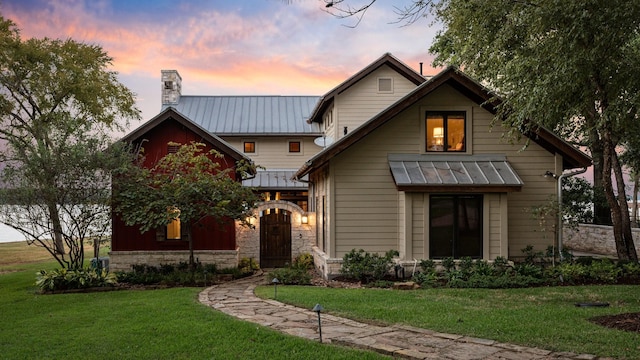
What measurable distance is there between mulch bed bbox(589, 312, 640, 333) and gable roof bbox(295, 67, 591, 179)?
6169 millimetres

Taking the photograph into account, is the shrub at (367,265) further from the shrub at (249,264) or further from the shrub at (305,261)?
the shrub at (249,264)

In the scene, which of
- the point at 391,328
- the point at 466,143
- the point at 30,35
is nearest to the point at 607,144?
the point at 466,143

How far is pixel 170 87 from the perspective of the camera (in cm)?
2970

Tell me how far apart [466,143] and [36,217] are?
1230 centimetres

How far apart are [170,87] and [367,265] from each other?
20236 mm

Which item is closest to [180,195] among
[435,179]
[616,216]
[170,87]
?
[435,179]

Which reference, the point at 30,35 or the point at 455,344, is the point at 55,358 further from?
the point at 30,35

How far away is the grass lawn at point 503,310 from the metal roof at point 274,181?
11.3m

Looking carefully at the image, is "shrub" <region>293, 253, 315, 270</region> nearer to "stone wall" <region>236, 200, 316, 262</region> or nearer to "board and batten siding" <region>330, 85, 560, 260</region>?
"stone wall" <region>236, 200, 316, 262</region>

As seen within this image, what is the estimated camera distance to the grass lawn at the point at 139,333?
6.99 m

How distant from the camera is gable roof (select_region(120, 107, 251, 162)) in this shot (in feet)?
52.9

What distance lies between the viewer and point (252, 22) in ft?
46.6

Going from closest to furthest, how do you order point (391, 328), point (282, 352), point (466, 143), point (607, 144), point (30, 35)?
1. point (282, 352)
2. point (391, 328)
3. point (607, 144)
4. point (466, 143)
5. point (30, 35)

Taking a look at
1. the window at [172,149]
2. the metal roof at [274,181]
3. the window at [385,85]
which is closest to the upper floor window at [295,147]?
the metal roof at [274,181]
